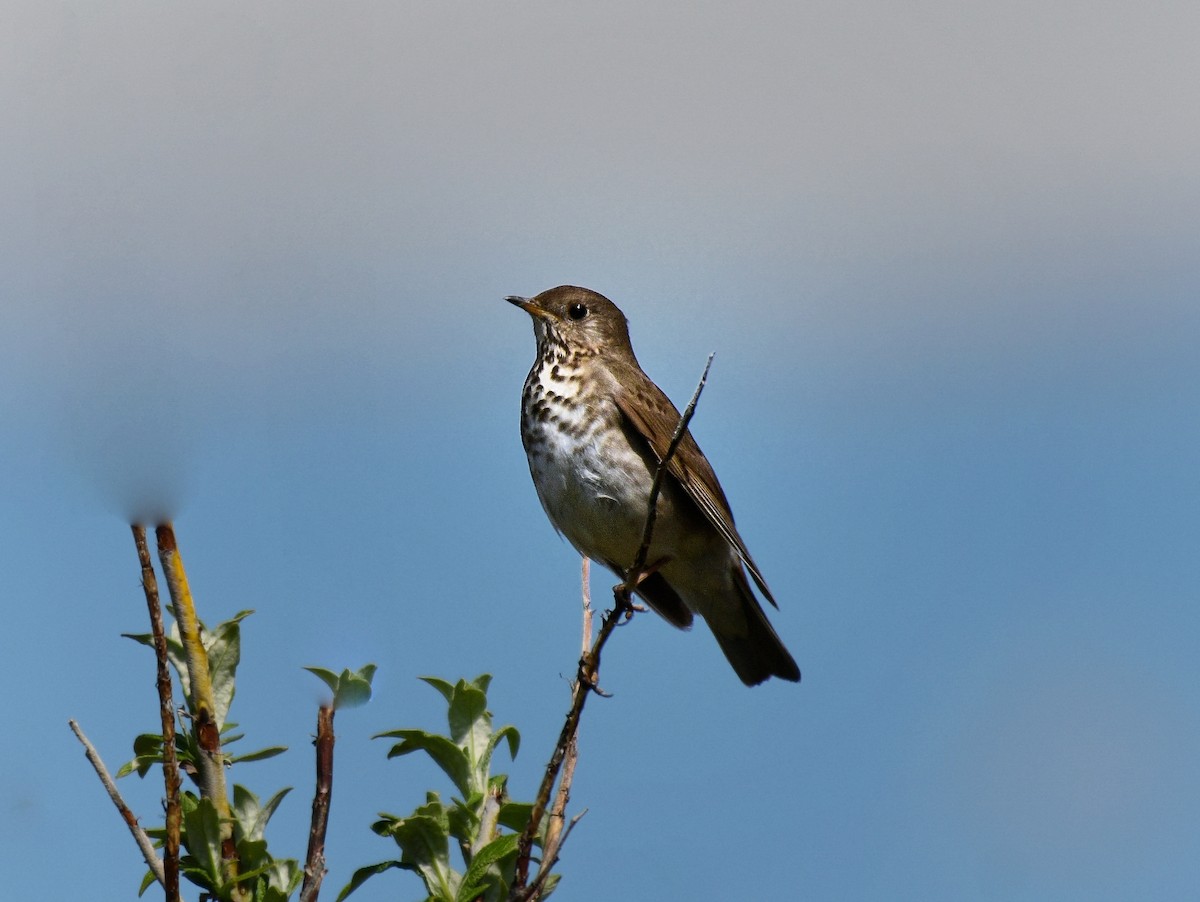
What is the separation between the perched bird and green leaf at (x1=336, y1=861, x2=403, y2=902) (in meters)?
3.20

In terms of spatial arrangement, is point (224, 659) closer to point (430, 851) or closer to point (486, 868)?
point (430, 851)

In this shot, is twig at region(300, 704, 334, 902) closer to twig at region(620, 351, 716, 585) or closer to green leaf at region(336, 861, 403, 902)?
green leaf at region(336, 861, 403, 902)

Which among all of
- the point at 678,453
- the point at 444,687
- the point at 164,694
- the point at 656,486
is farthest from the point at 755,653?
the point at 164,694

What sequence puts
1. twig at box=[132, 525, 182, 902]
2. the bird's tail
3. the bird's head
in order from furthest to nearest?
the bird's head < the bird's tail < twig at box=[132, 525, 182, 902]

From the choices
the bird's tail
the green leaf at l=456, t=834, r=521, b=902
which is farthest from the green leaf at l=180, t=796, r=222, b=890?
the bird's tail

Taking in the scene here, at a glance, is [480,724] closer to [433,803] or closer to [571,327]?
[433,803]

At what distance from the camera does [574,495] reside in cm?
627

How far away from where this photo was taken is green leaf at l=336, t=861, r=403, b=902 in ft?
9.08

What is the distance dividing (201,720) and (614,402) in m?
3.91

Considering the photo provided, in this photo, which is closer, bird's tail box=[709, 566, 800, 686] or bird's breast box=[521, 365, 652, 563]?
bird's breast box=[521, 365, 652, 563]

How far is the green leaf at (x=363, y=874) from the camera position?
2.77m

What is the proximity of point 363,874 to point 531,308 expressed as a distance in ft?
15.8

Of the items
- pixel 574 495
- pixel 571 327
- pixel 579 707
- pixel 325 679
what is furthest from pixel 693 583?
pixel 325 679

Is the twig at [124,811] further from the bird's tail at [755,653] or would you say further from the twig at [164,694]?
the bird's tail at [755,653]
